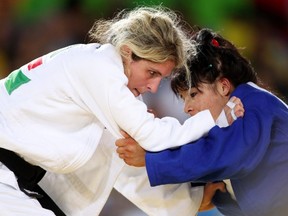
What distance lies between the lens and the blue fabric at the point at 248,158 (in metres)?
2.82

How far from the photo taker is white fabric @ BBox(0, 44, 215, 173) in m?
2.80

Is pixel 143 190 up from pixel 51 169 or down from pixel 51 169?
down

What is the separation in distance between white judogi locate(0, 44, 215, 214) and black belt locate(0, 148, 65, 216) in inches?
1.3

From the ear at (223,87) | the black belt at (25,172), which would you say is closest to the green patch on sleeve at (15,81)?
the black belt at (25,172)

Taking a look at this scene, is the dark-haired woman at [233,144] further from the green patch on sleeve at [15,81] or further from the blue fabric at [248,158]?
the green patch on sleeve at [15,81]

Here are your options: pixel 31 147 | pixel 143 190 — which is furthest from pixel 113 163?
pixel 31 147

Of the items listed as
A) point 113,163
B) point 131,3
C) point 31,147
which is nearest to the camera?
point 31,147

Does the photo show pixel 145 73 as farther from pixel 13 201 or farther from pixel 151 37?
pixel 13 201

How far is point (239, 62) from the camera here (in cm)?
315

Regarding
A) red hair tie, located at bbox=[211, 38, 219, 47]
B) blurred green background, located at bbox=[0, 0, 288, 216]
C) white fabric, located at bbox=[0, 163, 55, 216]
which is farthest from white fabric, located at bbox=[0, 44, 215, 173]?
blurred green background, located at bbox=[0, 0, 288, 216]

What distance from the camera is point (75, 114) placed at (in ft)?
9.48

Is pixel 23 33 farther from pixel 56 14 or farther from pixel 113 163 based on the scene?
pixel 113 163

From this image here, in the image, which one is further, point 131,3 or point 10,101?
point 131,3

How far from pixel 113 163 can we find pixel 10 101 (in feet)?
1.71
